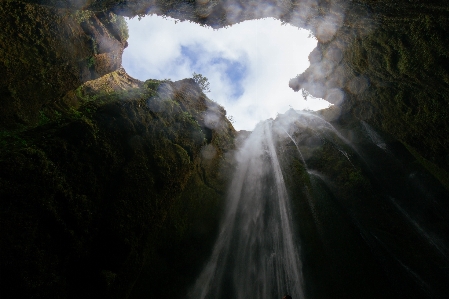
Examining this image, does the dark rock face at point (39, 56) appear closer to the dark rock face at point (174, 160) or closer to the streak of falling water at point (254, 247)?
the dark rock face at point (174, 160)

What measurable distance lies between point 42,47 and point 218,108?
11.6 m

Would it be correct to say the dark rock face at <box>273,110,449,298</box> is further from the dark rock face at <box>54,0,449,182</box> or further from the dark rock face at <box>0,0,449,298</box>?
the dark rock face at <box>54,0,449,182</box>

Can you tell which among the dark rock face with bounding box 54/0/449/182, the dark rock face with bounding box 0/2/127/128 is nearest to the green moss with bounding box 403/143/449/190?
the dark rock face with bounding box 54/0/449/182

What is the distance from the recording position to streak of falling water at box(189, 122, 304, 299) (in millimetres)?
11203

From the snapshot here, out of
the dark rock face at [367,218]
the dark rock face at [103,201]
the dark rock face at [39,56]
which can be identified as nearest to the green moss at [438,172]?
the dark rock face at [367,218]


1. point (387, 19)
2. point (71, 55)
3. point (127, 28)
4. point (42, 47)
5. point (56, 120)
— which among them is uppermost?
point (127, 28)

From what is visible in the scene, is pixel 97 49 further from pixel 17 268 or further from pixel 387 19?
pixel 387 19

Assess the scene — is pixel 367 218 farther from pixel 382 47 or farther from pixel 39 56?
pixel 39 56

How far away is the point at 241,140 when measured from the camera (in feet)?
63.9

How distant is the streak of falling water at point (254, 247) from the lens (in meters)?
11.2

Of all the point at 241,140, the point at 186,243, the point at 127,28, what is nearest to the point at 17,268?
the point at 186,243

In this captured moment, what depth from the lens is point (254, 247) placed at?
1281 cm

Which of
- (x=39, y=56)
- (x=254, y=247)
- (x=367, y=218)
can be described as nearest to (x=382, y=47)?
(x=367, y=218)

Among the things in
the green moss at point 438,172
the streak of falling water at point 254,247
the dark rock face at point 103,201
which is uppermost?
the green moss at point 438,172
